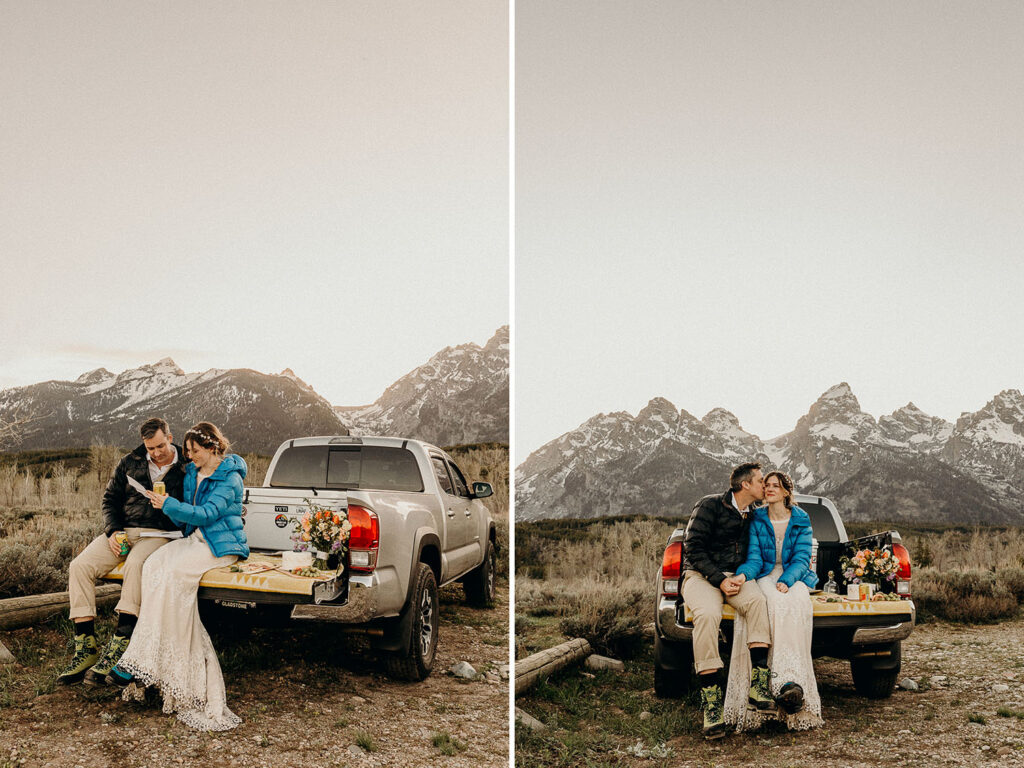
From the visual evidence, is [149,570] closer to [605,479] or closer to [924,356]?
[605,479]

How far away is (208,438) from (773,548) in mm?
2938

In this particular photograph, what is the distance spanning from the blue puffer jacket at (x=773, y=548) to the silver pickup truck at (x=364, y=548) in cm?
173

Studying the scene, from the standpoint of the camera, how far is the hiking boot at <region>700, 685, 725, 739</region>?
12.6ft

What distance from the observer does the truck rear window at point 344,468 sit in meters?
4.84

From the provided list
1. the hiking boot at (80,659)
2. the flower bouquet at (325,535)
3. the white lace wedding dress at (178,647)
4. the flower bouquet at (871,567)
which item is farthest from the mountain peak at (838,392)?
the hiking boot at (80,659)

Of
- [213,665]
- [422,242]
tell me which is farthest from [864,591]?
[422,242]

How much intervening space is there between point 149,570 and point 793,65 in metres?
5.61

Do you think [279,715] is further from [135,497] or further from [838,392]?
[838,392]

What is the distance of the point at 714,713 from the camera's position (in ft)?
12.6

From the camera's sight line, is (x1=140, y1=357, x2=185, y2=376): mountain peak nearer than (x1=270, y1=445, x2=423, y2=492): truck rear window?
No

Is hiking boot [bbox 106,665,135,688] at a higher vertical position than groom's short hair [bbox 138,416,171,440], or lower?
lower

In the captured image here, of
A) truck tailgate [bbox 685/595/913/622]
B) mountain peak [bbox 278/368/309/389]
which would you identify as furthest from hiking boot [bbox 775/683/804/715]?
mountain peak [bbox 278/368/309/389]

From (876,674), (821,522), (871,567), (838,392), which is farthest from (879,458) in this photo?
(876,674)

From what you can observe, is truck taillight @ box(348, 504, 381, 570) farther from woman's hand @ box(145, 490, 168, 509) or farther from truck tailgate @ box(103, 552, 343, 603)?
woman's hand @ box(145, 490, 168, 509)
